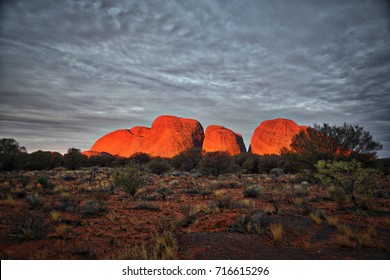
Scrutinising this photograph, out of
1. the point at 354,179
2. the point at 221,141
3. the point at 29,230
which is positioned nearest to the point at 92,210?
the point at 29,230

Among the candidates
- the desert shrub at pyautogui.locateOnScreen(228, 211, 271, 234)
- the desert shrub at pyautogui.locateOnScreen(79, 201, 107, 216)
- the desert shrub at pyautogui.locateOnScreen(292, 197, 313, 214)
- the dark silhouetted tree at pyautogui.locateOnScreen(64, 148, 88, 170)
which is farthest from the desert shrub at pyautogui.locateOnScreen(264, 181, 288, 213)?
the dark silhouetted tree at pyautogui.locateOnScreen(64, 148, 88, 170)

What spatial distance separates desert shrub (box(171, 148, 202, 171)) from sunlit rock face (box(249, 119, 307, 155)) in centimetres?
4334

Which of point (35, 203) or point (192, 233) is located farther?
point (35, 203)

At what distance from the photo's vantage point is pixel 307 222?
22.1ft

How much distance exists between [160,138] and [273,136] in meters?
42.6

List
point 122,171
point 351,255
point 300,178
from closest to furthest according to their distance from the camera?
point 351,255 → point 122,171 → point 300,178

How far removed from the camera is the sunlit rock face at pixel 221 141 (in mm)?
84125

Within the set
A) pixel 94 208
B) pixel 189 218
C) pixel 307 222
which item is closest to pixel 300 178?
pixel 307 222

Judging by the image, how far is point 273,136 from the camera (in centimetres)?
7900

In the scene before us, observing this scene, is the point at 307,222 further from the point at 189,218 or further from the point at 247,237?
the point at 189,218

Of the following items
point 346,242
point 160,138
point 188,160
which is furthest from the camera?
point 160,138

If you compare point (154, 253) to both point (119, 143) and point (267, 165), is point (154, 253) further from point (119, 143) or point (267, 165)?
point (119, 143)

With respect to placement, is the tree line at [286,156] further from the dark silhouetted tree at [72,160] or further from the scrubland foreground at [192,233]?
the scrubland foreground at [192,233]

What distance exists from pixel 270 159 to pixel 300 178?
50.4ft
